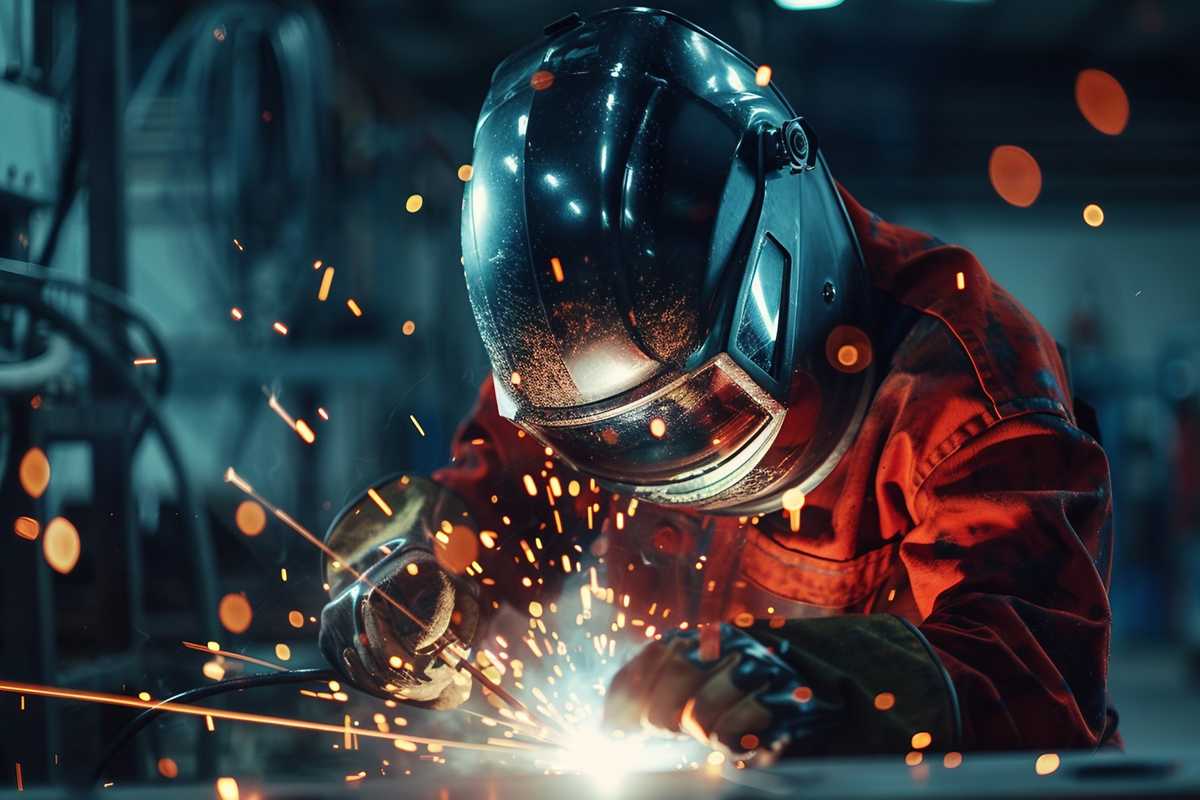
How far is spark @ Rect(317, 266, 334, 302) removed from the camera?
5.85 m

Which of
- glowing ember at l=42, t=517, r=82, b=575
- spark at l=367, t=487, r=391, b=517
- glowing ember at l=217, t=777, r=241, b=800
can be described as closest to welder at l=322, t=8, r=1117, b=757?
spark at l=367, t=487, r=391, b=517

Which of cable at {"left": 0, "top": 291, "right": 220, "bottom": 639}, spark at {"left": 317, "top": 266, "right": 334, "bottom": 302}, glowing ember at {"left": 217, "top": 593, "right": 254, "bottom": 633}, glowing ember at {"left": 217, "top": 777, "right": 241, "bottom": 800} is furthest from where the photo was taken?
spark at {"left": 317, "top": 266, "right": 334, "bottom": 302}

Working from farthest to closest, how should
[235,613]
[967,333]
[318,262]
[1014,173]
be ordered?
[1014,173]
[318,262]
[235,613]
[967,333]

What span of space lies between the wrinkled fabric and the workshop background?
45 cm

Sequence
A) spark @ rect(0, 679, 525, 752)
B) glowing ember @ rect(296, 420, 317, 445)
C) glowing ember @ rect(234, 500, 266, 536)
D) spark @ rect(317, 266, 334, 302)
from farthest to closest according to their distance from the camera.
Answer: spark @ rect(317, 266, 334, 302)
glowing ember @ rect(296, 420, 317, 445)
glowing ember @ rect(234, 500, 266, 536)
spark @ rect(0, 679, 525, 752)

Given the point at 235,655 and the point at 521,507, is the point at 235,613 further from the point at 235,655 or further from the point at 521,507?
the point at 521,507

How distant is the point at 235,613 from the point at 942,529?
74.9 inches

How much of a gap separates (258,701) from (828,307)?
3.74 ft

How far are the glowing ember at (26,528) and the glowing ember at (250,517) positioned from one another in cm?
193

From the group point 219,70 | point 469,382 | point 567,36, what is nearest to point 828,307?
point 567,36

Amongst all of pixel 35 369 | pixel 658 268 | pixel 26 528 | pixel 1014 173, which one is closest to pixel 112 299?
pixel 35 369

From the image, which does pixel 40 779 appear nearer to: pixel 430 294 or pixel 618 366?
pixel 618 366

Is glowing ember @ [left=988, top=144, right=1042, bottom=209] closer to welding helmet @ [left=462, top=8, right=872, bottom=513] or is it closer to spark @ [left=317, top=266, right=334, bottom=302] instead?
spark @ [left=317, top=266, right=334, bottom=302]

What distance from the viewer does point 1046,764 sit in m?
0.60
